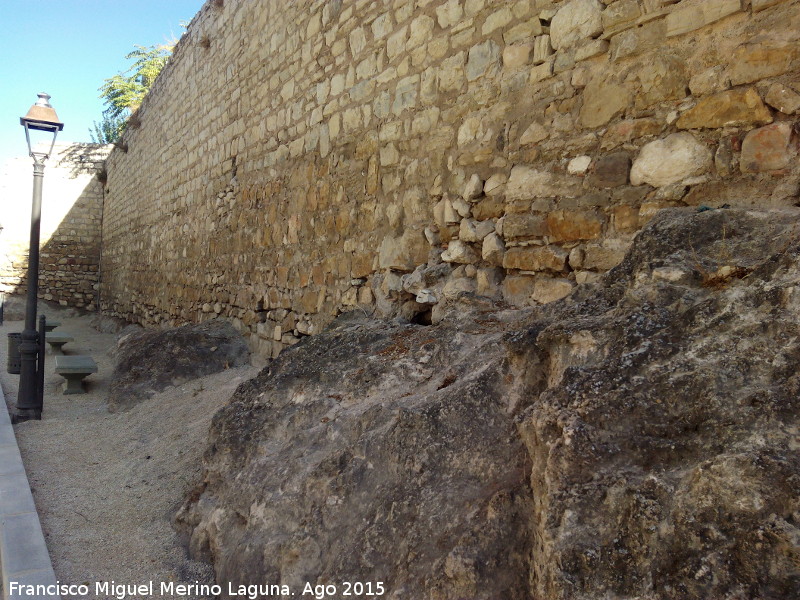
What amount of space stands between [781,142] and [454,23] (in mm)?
1889

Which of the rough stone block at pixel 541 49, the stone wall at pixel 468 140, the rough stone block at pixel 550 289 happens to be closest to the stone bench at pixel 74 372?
the stone wall at pixel 468 140

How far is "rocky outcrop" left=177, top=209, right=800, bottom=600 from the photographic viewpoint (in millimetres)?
1252

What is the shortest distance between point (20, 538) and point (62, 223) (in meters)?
15.8

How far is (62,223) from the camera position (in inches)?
643

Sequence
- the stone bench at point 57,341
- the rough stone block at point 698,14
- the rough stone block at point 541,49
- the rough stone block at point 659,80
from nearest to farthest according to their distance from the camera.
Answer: the rough stone block at point 698,14
the rough stone block at point 659,80
the rough stone block at point 541,49
the stone bench at point 57,341

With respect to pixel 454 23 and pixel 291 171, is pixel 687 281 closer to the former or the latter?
pixel 454 23

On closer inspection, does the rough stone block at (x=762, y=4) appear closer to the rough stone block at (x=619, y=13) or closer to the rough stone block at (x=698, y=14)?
the rough stone block at (x=698, y=14)

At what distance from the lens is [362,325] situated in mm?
3539

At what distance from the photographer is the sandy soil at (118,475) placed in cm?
255

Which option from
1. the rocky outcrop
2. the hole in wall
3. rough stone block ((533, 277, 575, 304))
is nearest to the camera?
the rocky outcrop

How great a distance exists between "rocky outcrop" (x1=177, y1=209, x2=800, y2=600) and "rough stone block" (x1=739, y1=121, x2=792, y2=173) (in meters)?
0.23

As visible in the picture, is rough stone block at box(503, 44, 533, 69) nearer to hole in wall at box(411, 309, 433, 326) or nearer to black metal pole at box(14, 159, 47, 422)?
hole in wall at box(411, 309, 433, 326)

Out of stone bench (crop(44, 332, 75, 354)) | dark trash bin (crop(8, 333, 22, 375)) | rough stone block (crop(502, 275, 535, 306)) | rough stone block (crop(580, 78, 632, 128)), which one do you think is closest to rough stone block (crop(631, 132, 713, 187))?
rough stone block (crop(580, 78, 632, 128))

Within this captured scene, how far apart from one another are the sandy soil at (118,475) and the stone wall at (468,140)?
1.04 metres
